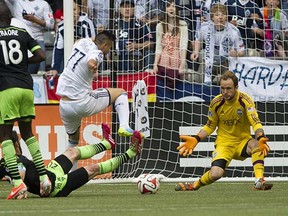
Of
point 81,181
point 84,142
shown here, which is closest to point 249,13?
point 84,142

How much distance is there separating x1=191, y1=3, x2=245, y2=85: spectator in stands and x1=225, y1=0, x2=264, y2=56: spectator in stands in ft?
0.34

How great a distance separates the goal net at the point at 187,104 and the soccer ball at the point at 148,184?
329 centimetres

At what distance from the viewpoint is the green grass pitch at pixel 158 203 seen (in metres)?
8.16

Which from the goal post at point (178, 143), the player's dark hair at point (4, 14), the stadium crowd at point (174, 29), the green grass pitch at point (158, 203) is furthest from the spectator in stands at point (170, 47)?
the player's dark hair at point (4, 14)

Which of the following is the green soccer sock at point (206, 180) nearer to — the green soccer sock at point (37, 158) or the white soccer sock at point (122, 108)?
the white soccer sock at point (122, 108)

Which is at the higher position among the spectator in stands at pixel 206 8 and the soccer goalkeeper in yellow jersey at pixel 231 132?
the spectator in stands at pixel 206 8

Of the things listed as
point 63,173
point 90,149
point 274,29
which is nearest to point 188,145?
point 90,149

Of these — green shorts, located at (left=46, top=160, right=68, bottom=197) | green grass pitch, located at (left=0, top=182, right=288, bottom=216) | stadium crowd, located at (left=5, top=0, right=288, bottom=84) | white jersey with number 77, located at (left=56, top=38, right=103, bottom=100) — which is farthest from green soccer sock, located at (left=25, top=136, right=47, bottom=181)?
stadium crowd, located at (left=5, top=0, right=288, bottom=84)

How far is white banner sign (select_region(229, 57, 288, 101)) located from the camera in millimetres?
14539

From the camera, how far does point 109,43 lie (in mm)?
12148

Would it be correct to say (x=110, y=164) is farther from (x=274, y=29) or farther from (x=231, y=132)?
(x=274, y=29)

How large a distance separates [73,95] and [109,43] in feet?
2.82

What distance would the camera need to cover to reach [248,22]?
14.8 m

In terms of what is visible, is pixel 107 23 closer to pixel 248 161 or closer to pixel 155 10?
pixel 155 10
